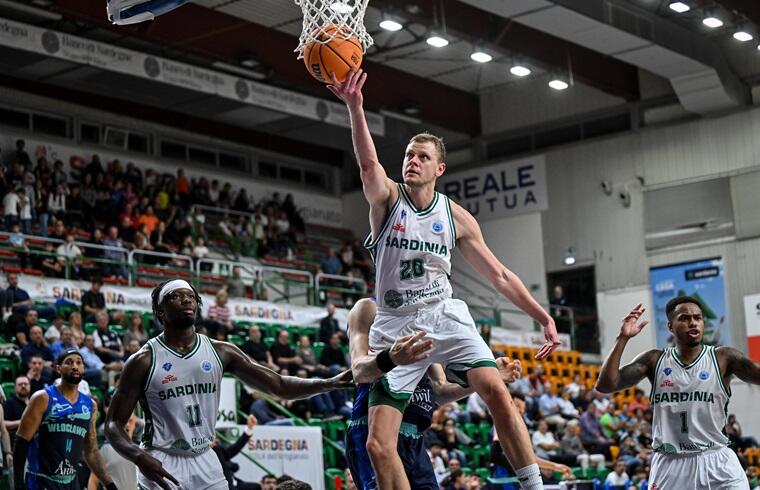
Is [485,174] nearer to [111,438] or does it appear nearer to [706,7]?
[706,7]

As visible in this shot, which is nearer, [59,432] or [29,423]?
[29,423]

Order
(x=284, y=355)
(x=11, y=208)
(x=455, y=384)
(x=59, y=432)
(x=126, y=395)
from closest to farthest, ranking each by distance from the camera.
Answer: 1. (x=126, y=395)
2. (x=455, y=384)
3. (x=59, y=432)
4. (x=284, y=355)
5. (x=11, y=208)

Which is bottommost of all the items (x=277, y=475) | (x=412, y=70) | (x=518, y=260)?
(x=277, y=475)

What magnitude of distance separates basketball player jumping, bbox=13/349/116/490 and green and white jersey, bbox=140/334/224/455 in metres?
3.75

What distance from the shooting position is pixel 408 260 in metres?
7.82

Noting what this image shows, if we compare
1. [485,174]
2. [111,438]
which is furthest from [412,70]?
[111,438]

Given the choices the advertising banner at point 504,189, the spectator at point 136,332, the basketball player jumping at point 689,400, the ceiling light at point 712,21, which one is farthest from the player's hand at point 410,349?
the advertising banner at point 504,189

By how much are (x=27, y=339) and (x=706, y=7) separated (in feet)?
52.4

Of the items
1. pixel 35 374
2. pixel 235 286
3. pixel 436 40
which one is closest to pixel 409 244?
pixel 35 374

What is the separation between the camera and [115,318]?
21.1m

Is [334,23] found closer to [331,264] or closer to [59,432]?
[59,432]

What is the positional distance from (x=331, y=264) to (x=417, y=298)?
23.3m

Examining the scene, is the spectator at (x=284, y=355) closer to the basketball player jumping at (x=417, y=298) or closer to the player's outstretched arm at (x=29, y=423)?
the player's outstretched arm at (x=29, y=423)

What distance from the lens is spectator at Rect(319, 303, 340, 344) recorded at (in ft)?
79.5
